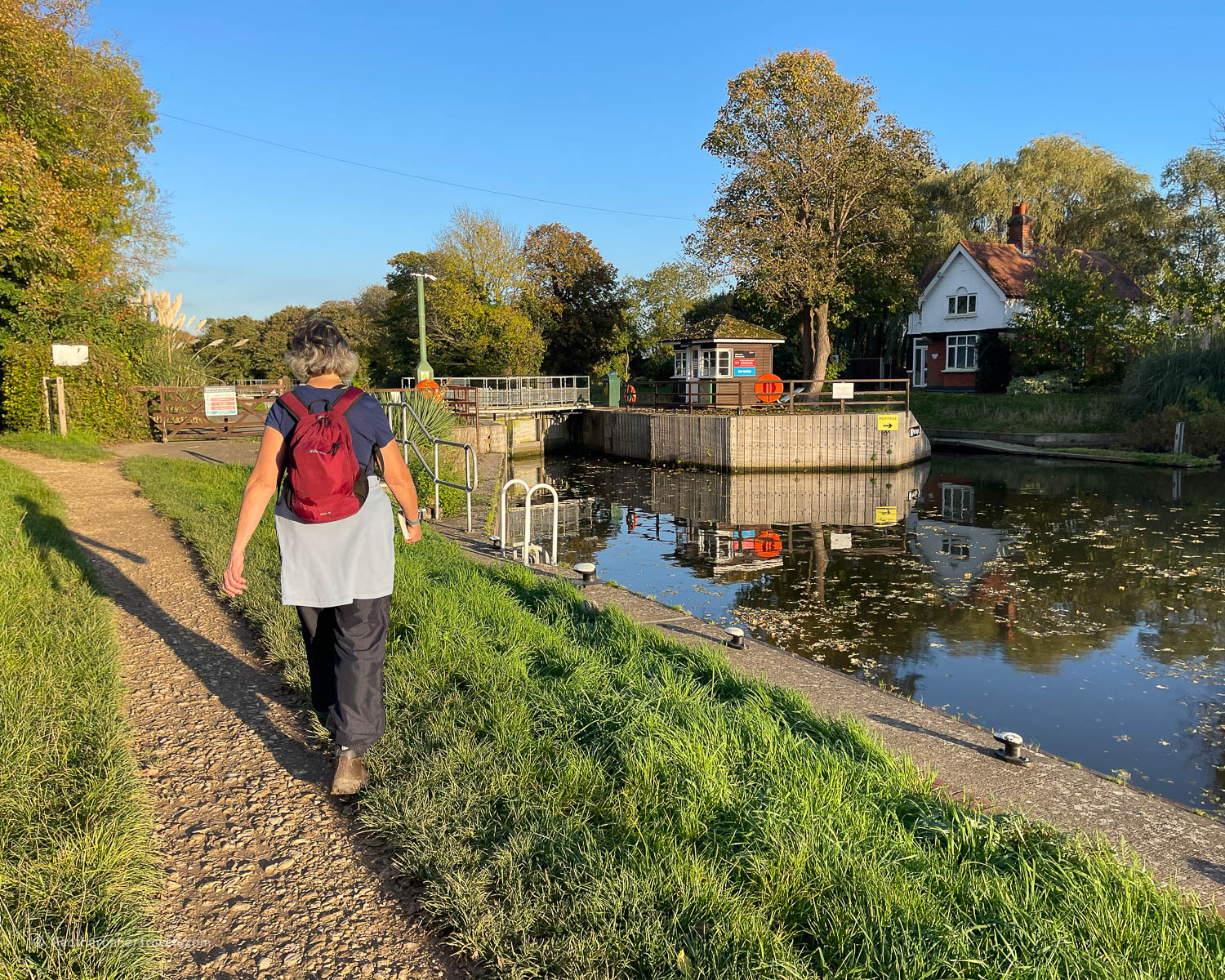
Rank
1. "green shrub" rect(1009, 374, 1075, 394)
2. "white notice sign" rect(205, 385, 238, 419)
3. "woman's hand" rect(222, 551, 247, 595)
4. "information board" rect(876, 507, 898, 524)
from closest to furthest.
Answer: "woman's hand" rect(222, 551, 247, 595), "information board" rect(876, 507, 898, 524), "white notice sign" rect(205, 385, 238, 419), "green shrub" rect(1009, 374, 1075, 394)

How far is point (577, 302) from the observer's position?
47.5m

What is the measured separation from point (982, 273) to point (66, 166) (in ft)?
122

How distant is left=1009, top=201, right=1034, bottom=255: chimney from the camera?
145 feet

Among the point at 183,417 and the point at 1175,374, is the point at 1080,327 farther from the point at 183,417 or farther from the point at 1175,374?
the point at 183,417

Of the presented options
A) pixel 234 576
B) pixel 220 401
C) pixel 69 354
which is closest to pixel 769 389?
pixel 220 401

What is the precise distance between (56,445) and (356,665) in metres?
17.7

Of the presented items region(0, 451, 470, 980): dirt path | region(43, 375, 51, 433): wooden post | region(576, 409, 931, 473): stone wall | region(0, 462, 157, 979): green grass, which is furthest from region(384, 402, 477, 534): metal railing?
region(576, 409, 931, 473): stone wall

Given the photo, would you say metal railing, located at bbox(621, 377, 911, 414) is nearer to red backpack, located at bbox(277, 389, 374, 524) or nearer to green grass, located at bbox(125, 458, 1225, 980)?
green grass, located at bbox(125, 458, 1225, 980)

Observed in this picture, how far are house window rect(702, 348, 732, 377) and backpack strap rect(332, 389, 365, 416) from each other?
106ft

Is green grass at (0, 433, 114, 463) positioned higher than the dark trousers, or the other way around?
green grass at (0, 433, 114, 463)

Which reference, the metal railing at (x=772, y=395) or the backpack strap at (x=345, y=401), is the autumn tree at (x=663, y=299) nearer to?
the metal railing at (x=772, y=395)

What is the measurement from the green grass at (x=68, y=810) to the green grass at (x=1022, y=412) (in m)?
32.4

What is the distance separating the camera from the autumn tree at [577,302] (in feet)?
153

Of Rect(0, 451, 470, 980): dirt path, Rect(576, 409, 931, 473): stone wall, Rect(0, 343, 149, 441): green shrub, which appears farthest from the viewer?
Rect(576, 409, 931, 473): stone wall
